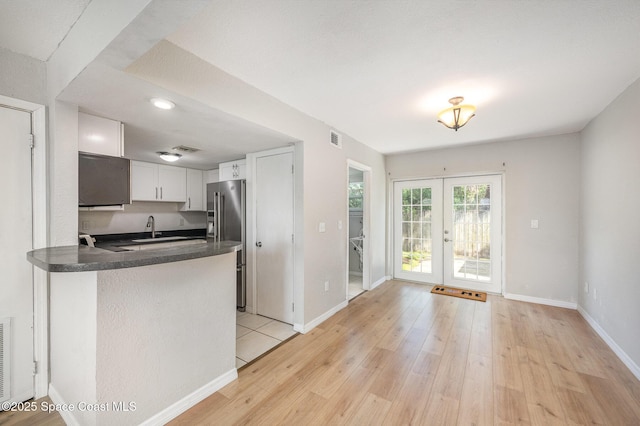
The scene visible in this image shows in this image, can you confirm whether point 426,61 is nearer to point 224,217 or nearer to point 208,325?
point 208,325

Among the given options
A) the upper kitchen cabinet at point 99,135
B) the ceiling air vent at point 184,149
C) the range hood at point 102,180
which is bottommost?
the range hood at point 102,180

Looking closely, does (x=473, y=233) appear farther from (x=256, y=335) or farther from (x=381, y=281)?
(x=256, y=335)

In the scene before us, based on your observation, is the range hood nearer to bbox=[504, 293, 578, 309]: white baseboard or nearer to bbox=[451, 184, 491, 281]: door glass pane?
bbox=[451, 184, 491, 281]: door glass pane

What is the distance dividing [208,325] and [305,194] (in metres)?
1.61

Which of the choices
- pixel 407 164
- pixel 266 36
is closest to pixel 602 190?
pixel 407 164

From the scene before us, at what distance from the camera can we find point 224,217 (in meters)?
3.70

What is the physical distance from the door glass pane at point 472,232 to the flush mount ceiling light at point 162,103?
4375 millimetres

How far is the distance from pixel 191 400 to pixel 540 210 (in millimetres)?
4857

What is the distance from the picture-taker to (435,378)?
2145 mm

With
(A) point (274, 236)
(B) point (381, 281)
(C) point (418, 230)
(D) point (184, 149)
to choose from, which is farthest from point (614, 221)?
(D) point (184, 149)

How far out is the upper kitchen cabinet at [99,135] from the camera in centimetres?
205

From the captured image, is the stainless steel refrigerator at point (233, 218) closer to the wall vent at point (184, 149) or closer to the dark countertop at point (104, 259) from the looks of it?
the wall vent at point (184, 149)

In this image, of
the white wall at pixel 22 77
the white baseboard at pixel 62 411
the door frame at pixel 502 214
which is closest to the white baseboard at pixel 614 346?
the door frame at pixel 502 214

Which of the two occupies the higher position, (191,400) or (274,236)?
(274,236)
